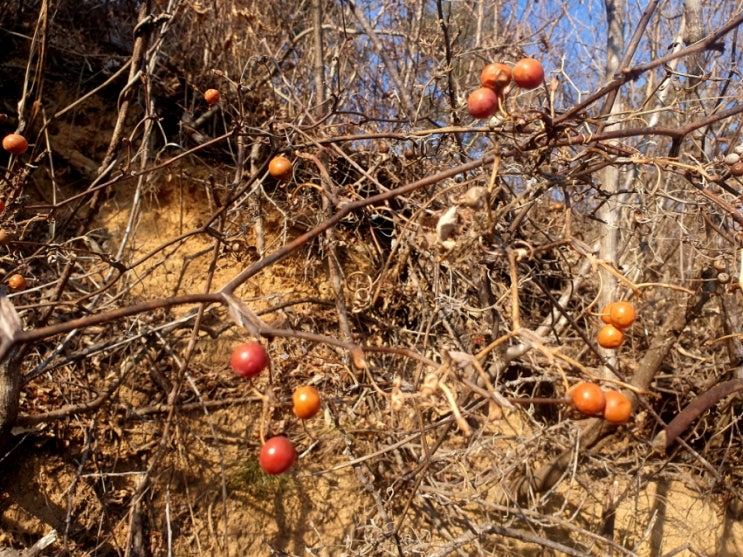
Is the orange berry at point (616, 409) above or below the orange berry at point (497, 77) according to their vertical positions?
below

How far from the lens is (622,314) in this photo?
1099mm

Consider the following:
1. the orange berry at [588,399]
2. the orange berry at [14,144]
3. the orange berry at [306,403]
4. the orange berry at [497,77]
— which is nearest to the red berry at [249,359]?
the orange berry at [306,403]

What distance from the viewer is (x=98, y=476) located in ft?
6.89

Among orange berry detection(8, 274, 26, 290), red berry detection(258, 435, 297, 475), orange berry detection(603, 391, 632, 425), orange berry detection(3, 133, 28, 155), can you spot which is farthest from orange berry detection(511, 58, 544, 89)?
orange berry detection(8, 274, 26, 290)

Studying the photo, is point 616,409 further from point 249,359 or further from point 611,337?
point 249,359

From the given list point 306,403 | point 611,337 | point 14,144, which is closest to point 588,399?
point 611,337

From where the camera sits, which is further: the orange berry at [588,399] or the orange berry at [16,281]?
the orange berry at [16,281]

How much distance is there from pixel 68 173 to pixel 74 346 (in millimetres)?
1085

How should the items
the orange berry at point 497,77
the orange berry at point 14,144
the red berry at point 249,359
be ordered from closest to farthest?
1. the red berry at point 249,359
2. the orange berry at point 497,77
3. the orange berry at point 14,144

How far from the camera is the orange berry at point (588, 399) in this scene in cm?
87

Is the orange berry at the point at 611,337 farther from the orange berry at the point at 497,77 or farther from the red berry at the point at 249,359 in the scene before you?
the red berry at the point at 249,359

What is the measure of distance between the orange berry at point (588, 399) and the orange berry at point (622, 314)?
27 cm

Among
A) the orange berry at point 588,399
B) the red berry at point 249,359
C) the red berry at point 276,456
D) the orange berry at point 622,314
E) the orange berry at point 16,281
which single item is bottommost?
the orange berry at point 16,281

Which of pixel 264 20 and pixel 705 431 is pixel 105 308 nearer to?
pixel 264 20
